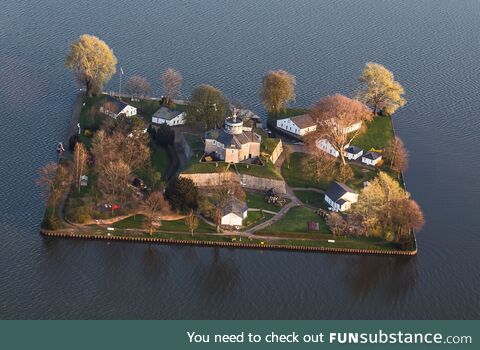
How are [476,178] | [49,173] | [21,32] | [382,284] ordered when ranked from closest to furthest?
[382,284]
[49,173]
[476,178]
[21,32]

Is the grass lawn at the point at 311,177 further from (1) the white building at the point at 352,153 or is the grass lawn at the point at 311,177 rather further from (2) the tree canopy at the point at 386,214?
(2) the tree canopy at the point at 386,214

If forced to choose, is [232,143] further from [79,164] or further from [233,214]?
[79,164]

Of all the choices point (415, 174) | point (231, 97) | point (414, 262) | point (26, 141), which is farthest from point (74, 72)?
point (414, 262)

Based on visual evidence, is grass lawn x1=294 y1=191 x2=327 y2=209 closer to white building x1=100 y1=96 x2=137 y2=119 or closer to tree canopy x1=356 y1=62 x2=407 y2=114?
tree canopy x1=356 y1=62 x2=407 y2=114

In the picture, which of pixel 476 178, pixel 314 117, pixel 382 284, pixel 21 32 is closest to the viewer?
pixel 382 284

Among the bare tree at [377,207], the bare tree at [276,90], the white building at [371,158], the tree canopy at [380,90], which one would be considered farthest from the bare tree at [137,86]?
the bare tree at [377,207]

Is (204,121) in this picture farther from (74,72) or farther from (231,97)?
(74,72)

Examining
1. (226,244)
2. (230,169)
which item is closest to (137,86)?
(230,169)
